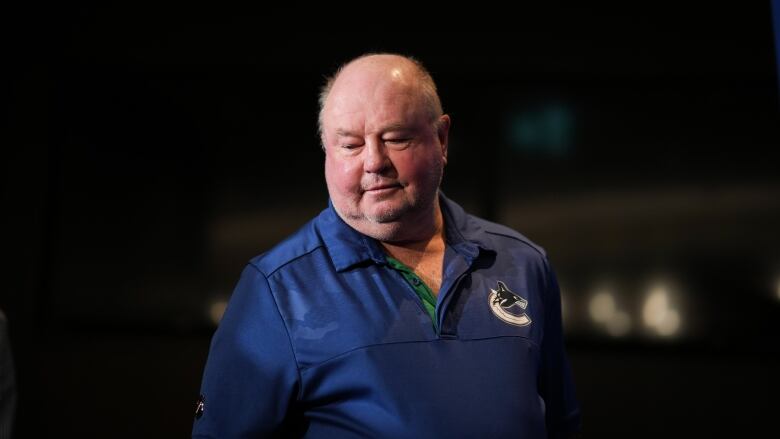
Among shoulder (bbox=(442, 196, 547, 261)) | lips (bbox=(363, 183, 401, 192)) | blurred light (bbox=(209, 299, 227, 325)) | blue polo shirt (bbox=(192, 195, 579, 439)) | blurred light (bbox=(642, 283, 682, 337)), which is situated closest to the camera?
blue polo shirt (bbox=(192, 195, 579, 439))

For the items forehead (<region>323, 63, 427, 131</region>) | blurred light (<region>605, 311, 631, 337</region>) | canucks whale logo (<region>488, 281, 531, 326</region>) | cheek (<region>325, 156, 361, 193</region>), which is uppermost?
forehead (<region>323, 63, 427, 131</region>)

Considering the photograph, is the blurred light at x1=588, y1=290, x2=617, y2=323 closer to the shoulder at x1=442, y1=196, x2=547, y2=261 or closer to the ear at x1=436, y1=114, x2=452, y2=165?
the shoulder at x1=442, y1=196, x2=547, y2=261

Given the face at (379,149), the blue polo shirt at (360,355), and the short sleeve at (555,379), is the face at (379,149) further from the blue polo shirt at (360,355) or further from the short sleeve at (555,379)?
the short sleeve at (555,379)

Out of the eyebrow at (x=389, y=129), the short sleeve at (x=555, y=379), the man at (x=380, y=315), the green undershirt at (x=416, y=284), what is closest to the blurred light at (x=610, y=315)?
the short sleeve at (x=555, y=379)

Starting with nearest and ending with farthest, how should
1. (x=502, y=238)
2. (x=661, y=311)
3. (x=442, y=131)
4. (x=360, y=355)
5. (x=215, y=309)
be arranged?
(x=360, y=355), (x=442, y=131), (x=502, y=238), (x=661, y=311), (x=215, y=309)

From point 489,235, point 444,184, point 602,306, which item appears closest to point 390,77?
point 489,235

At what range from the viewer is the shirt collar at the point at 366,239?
4.13ft

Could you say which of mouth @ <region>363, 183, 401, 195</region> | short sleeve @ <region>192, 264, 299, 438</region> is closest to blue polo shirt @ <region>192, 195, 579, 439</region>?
short sleeve @ <region>192, 264, 299, 438</region>

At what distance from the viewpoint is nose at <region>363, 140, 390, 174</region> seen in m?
1.20

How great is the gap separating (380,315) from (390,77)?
0.45m

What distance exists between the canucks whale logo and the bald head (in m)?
0.37

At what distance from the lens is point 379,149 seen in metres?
1.21

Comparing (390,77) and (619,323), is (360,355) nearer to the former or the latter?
(390,77)

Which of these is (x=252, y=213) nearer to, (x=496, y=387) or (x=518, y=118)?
(x=518, y=118)
